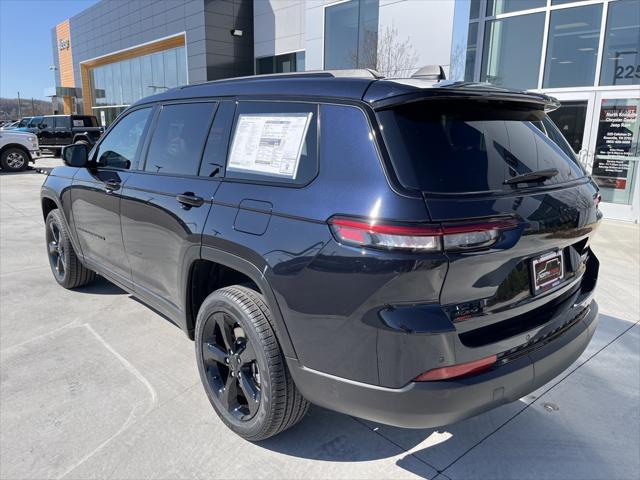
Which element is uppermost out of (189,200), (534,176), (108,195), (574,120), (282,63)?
(282,63)

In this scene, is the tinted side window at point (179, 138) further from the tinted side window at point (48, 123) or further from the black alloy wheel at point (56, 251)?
the tinted side window at point (48, 123)

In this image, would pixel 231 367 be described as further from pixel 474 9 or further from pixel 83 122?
pixel 83 122

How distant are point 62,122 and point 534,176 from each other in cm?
2508

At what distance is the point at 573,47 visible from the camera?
32.0 feet

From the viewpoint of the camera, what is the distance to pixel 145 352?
11.7 feet

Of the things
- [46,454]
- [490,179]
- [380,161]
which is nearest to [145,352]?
[46,454]

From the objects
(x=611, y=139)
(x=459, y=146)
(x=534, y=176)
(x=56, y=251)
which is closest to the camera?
(x=459, y=146)

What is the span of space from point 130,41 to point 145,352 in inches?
1147

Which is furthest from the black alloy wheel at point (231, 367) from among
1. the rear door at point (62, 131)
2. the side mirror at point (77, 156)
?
the rear door at point (62, 131)

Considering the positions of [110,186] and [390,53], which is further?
[390,53]

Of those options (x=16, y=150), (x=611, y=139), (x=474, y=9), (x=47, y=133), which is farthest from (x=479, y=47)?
(x=47, y=133)

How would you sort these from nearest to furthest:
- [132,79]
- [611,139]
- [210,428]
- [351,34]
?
[210,428] → [611,139] → [351,34] → [132,79]

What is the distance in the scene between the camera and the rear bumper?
187 cm

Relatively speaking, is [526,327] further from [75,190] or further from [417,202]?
[75,190]
